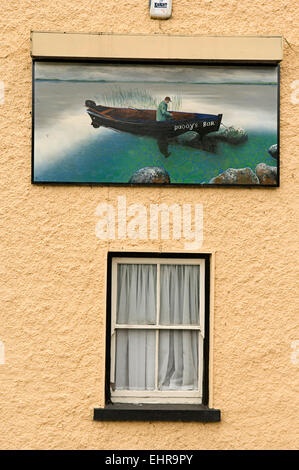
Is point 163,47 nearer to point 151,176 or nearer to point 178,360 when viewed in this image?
point 151,176

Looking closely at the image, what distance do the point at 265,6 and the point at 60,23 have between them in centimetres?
187

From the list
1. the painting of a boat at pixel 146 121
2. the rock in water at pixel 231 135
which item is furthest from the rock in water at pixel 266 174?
the painting of a boat at pixel 146 121

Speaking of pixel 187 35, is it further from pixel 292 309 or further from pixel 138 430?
pixel 138 430

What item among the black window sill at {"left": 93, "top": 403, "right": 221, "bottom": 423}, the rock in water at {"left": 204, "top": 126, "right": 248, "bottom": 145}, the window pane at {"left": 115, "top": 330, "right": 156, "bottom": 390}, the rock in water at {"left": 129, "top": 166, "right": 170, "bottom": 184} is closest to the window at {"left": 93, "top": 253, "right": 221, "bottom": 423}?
the window pane at {"left": 115, "top": 330, "right": 156, "bottom": 390}

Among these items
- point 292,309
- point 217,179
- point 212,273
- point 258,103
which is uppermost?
→ point 258,103

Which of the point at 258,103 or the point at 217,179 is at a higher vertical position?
the point at 258,103

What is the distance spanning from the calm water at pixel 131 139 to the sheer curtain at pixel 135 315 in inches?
34.5

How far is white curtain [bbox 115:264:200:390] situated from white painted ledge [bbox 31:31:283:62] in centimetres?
191

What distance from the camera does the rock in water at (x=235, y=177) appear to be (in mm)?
5184

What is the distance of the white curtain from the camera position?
5.29 m

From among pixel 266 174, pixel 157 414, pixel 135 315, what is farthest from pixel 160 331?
pixel 266 174

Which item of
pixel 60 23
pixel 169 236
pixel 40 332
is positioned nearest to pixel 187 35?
pixel 60 23

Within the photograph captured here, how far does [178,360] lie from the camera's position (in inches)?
209

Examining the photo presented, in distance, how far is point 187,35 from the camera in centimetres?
514
